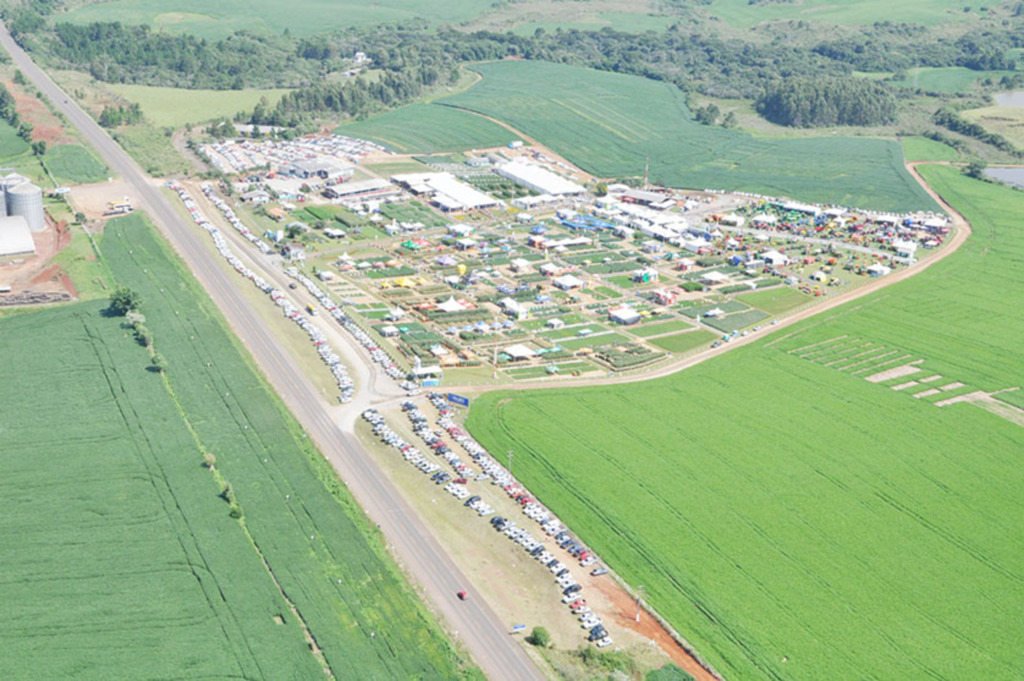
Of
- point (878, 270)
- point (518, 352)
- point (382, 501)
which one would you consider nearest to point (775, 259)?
point (878, 270)

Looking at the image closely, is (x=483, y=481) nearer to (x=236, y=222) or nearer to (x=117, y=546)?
(x=117, y=546)

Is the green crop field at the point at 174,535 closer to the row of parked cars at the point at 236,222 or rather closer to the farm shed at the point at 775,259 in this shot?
the row of parked cars at the point at 236,222

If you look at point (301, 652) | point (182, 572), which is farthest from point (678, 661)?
point (182, 572)

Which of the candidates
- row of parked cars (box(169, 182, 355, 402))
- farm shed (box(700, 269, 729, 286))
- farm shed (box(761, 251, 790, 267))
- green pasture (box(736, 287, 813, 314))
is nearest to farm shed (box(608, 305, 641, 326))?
green pasture (box(736, 287, 813, 314))

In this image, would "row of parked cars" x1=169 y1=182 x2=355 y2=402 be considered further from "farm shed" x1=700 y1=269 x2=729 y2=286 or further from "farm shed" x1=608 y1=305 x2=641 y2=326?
"farm shed" x1=700 y1=269 x2=729 y2=286

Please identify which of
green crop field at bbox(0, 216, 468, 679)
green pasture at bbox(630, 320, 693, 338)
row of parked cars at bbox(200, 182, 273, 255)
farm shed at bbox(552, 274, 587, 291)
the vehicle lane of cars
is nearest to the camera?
green crop field at bbox(0, 216, 468, 679)
